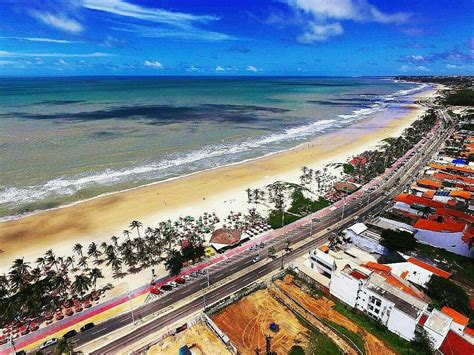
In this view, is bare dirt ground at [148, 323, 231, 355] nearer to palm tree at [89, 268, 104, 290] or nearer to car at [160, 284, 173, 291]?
car at [160, 284, 173, 291]

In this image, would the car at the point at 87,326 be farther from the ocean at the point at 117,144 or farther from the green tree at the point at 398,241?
the green tree at the point at 398,241

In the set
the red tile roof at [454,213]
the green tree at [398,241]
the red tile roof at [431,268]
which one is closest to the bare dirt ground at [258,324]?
the red tile roof at [431,268]

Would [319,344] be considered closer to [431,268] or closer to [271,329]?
[271,329]

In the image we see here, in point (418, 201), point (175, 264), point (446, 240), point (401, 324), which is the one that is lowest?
point (175, 264)

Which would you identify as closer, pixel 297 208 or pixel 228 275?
pixel 228 275

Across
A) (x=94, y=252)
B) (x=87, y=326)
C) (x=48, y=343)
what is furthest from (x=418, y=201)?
(x=48, y=343)

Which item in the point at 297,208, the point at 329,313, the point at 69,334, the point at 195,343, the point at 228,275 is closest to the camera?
the point at 195,343
